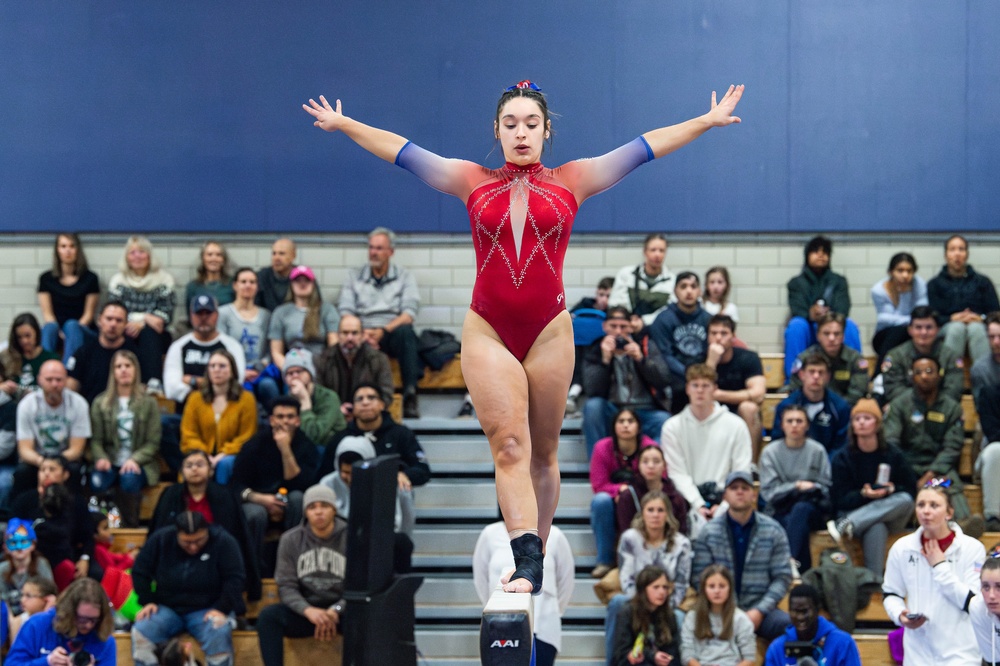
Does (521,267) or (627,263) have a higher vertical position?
(627,263)

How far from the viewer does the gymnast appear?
468 centimetres

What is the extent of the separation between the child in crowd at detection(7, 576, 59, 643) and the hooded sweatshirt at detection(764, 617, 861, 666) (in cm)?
434

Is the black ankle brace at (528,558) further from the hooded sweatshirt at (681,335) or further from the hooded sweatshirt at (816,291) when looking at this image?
the hooded sweatshirt at (816,291)

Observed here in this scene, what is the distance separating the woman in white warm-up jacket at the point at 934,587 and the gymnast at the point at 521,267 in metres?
3.43

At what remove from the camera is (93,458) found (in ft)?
31.8

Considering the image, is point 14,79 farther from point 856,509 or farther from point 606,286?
point 856,509

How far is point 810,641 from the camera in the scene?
25.5 feet

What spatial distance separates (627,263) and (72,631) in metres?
5.82

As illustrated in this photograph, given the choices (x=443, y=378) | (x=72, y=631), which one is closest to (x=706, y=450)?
(x=443, y=378)

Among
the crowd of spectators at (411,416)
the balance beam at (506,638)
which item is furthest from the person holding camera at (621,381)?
the balance beam at (506,638)

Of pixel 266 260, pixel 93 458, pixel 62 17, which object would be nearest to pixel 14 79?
pixel 62 17

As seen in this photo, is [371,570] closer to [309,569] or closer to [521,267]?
[309,569]

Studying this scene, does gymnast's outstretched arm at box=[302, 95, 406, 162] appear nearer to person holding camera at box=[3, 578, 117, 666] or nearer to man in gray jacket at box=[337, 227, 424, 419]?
person holding camera at box=[3, 578, 117, 666]

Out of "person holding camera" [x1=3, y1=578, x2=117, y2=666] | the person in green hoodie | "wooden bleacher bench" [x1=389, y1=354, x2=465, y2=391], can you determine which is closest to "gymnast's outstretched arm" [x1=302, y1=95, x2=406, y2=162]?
"person holding camera" [x1=3, y1=578, x2=117, y2=666]
